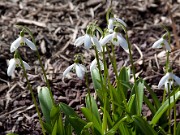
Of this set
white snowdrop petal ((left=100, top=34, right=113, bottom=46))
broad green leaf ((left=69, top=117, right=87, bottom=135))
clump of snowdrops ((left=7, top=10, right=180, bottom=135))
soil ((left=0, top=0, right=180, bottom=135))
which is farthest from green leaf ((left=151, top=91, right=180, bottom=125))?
white snowdrop petal ((left=100, top=34, right=113, bottom=46))

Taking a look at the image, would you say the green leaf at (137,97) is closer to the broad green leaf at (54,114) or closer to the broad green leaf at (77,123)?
the broad green leaf at (77,123)

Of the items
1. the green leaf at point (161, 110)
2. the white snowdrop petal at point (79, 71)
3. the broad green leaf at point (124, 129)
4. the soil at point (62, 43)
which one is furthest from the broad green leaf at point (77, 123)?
the soil at point (62, 43)

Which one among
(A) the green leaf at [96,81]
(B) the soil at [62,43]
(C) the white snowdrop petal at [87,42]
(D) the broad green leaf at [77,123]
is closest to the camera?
(C) the white snowdrop petal at [87,42]

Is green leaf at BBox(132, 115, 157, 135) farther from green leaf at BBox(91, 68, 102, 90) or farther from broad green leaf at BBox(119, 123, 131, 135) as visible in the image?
green leaf at BBox(91, 68, 102, 90)

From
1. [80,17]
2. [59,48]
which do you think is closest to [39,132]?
[59,48]

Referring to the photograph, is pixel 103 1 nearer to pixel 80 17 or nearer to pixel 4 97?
pixel 80 17

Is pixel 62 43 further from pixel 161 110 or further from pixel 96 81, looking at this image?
pixel 161 110
